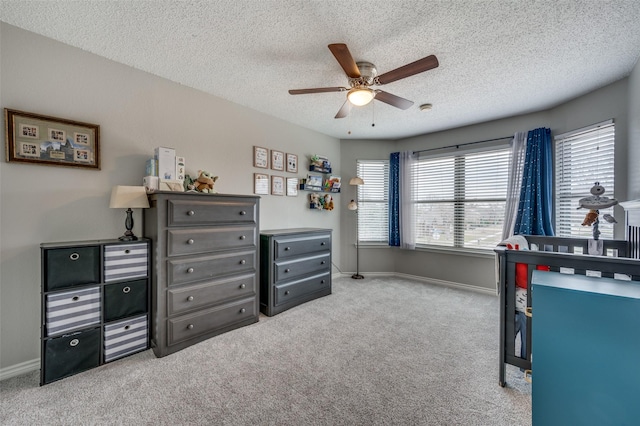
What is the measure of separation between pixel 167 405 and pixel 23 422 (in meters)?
0.75

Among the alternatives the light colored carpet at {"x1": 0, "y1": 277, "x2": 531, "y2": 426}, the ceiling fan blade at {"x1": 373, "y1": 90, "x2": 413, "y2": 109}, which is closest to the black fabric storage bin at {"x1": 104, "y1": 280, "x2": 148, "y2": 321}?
the light colored carpet at {"x1": 0, "y1": 277, "x2": 531, "y2": 426}

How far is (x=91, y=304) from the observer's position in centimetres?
196

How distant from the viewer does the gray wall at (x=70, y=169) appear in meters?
1.90

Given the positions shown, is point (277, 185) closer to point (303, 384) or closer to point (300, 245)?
point (300, 245)

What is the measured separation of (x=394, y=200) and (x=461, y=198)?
1051mm

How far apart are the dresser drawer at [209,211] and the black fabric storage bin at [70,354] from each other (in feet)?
3.31

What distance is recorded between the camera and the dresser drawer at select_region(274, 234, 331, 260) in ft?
10.1

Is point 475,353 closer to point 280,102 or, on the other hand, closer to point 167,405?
point 167,405

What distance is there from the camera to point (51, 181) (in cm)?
204

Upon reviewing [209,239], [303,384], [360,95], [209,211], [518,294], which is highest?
[360,95]

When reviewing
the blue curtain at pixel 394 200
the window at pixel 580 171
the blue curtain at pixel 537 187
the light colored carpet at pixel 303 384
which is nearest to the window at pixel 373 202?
the blue curtain at pixel 394 200

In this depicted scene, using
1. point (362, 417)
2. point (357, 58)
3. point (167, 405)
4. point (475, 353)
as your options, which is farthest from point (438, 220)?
point (167, 405)

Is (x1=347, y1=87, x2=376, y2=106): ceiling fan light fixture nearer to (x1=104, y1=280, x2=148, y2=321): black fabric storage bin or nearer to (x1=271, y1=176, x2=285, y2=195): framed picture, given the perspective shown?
(x1=271, y1=176, x2=285, y2=195): framed picture

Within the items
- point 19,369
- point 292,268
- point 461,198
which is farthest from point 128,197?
point 461,198
